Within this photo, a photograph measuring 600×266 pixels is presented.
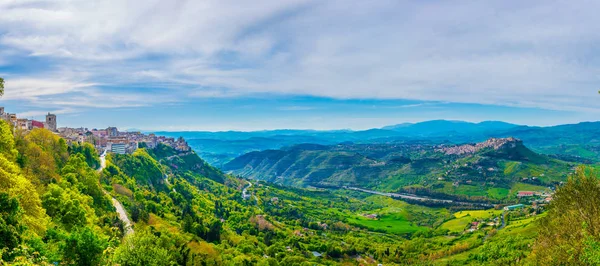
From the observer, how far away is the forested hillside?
128ft

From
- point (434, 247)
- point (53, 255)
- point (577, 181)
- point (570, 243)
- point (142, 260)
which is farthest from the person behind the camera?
point (434, 247)

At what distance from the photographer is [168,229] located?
83.8 metres

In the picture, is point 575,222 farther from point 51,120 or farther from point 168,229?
point 51,120

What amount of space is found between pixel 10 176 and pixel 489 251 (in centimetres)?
12253

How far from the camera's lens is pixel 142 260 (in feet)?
147

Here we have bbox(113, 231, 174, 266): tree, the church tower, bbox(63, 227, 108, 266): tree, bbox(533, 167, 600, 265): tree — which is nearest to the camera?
bbox(533, 167, 600, 265): tree

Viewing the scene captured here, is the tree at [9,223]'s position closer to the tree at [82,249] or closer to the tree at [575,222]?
the tree at [82,249]

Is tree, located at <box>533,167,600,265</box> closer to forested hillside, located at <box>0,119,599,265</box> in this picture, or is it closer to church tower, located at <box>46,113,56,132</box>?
forested hillside, located at <box>0,119,599,265</box>

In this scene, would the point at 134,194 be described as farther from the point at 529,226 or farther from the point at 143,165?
the point at 529,226

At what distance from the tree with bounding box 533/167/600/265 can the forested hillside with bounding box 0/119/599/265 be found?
17 cm

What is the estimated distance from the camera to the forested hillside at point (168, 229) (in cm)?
3900

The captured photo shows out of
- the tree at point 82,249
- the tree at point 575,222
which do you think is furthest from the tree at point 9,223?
the tree at point 575,222

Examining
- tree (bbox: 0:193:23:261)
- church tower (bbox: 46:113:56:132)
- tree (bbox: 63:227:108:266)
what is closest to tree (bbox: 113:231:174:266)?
tree (bbox: 63:227:108:266)

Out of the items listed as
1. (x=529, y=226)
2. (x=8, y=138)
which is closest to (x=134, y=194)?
(x=8, y=138)
